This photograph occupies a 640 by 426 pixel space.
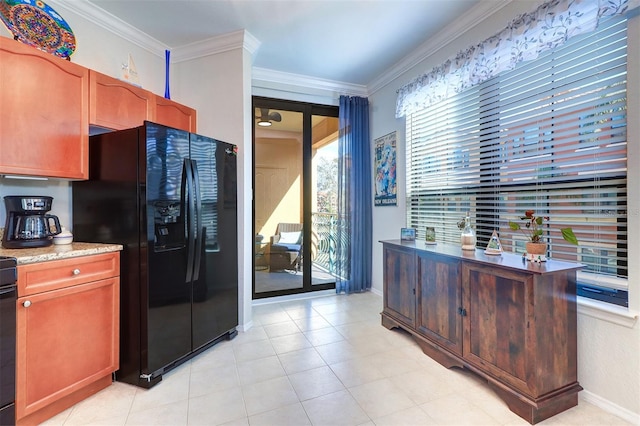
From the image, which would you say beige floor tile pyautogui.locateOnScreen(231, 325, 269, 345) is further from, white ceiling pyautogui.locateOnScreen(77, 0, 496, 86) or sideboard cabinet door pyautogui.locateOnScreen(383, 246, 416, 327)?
white ceiling pyautogui.locateOnScreen(77, 0, 496, 86)

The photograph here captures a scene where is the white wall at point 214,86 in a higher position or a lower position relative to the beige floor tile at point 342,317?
higher

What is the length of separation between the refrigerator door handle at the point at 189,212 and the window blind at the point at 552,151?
7.51 ft

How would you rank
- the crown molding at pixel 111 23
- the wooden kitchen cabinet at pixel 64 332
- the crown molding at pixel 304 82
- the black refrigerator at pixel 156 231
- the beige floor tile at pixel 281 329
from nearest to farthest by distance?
the wooden kitchen cabinet at pixel 64 332
the black refrigerator at pixel 156 231
the crown molding at pixel 111 23
the beige floor tile at pixel 281 329
the crown molding at pixel 304 82

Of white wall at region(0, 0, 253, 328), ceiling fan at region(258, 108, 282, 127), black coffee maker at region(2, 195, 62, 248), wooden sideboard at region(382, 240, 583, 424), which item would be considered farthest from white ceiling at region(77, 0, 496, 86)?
wooden sideboard at region(382, 240, 583, 424)

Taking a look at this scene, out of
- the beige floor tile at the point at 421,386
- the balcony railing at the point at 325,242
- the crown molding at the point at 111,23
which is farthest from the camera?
the balcony railing at the point at 325,242

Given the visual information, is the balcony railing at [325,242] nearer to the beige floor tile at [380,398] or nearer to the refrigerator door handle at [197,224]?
the refrigerator door handle at [197,224]

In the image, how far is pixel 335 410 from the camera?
1729 mm

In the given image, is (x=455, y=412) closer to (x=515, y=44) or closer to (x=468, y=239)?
(x=468, y=239)

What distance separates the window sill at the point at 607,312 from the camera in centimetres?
161

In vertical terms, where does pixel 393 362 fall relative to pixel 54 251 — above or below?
below

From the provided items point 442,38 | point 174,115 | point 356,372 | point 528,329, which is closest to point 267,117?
point 174,115

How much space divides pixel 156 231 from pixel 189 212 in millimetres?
282

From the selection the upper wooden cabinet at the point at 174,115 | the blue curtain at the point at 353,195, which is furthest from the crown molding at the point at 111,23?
the blue curtain at the point at 353,195

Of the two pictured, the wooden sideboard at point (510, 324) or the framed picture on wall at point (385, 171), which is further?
the framed picture on wall at point (385, 171)
